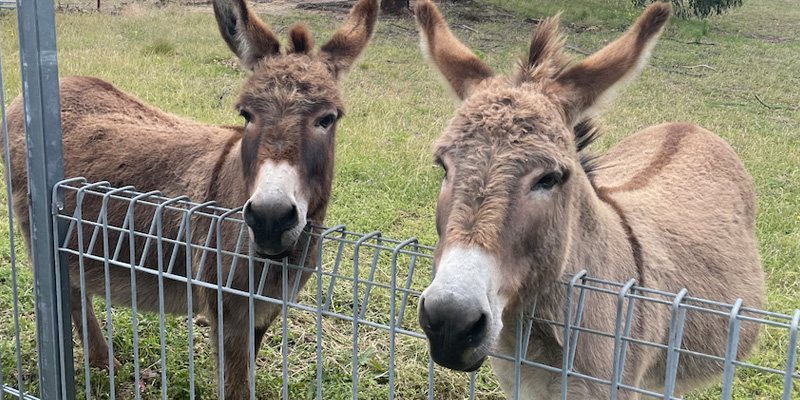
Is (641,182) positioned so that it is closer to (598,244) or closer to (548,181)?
(598,244)

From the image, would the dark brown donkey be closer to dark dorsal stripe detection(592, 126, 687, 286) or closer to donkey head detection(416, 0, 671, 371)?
donkey head detection(416, 0, 671, 371)

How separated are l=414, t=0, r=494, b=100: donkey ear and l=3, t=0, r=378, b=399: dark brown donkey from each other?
72 centimetres

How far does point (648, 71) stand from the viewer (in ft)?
38.3

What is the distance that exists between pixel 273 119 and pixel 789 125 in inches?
324

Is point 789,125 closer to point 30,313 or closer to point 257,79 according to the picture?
point 257,79

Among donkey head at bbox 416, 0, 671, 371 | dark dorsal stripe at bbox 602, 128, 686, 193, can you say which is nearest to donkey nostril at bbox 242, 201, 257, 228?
donkey head at bbox 416, 0, 671, 371

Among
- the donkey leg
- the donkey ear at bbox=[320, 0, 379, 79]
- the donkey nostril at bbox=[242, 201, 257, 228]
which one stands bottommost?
the donkey leg

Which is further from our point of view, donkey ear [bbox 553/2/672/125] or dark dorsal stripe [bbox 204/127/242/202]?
dark dorsal stripe [bbox 204/127/242/202]

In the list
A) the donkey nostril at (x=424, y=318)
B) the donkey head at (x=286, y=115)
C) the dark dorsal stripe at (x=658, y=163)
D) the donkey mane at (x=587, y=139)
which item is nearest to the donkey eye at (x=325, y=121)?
the donkey head at (x=286, y=115)

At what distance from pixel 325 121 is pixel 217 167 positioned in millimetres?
738

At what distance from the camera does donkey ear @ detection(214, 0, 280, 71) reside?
308 cm

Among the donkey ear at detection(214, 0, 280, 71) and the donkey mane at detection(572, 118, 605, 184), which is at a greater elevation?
the donkey ear at detection(214, 0, 280, 71)

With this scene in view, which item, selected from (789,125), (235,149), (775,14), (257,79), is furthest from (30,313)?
(775,14)

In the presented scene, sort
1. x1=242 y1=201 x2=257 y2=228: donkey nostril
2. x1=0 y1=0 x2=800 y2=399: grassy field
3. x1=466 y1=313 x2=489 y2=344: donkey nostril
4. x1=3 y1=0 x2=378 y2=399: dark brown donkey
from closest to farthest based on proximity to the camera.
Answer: x1=466 y1=313 x2=489 y2=344: donkey nostril
x1=242 y1=201 x2=257 y2=228: donkey nostril
x1=3 y1=0 x2=378 y2=399: dark brown donkey
x1=0 y1=0 x2=800 y2=399: grassy field
